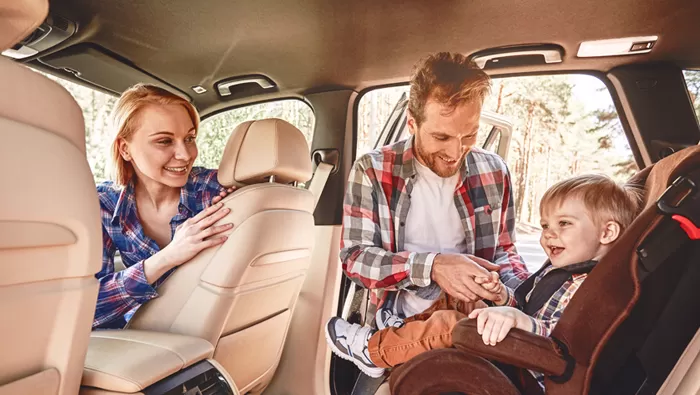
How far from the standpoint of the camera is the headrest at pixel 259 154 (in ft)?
7.00

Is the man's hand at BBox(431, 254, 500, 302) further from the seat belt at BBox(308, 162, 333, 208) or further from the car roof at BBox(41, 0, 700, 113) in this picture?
the seat belt at BBox(308, 162, 333, 208)

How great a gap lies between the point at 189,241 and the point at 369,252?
689 mm

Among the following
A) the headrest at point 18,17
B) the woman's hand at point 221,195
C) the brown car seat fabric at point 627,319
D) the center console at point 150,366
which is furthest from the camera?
the woman's hand at point 221,195

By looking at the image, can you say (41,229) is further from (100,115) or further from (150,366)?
(100,115)

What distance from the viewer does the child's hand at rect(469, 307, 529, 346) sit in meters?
1.22

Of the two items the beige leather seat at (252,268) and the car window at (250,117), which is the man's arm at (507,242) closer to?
the beige leather seat at (252,268)

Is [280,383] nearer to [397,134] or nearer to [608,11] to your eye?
Result: [397,134]

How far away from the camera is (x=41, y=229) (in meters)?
1.10

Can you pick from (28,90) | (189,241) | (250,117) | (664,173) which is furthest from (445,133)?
(250,117)

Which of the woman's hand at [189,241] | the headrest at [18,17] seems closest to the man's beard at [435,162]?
the woman's hand at [189,241]

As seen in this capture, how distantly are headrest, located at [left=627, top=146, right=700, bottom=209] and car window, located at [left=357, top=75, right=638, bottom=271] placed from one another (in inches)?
20.2

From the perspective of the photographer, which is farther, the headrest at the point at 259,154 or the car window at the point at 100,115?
the headrest at the point at 259,154

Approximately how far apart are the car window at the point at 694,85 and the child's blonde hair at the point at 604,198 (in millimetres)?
765

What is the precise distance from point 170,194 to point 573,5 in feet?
5.38
